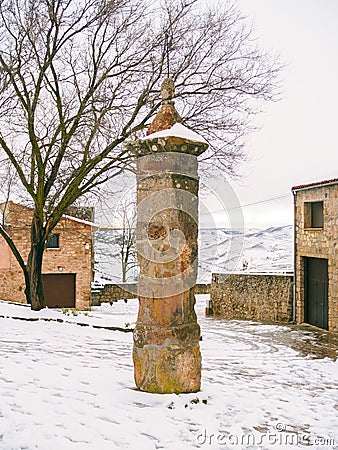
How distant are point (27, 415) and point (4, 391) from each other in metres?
0.66

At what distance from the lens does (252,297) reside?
1897 cm

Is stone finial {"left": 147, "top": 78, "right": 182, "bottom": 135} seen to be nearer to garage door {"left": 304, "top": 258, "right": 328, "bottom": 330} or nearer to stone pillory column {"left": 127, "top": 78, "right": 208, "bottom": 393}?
stone pillory column {"left": 127, "top": 78, "right": 208, "bottom": 393}

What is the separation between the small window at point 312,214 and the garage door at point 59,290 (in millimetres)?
10708

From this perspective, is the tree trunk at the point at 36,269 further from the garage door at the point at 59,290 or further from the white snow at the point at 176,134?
the garage door at the point at 59,290

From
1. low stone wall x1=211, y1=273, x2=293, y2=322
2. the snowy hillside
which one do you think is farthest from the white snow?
low stone wall x1=211, y1=273, x2=293, y2=322

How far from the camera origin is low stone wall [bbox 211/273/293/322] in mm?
17609

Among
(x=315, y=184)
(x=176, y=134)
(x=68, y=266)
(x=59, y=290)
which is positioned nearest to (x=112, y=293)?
(x=59, y=290)

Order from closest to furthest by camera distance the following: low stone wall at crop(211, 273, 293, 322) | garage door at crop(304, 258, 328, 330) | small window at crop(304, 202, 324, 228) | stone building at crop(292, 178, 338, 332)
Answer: stone building at crop(292, 178, 338, 332), garage door at crop(304, 258, 328, 330), small window at crop(304, 202, 324, 228), low stone wall at crop(211, 273, 293, 322)

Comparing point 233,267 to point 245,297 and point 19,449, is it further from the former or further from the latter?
point 19,449

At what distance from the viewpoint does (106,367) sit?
622 cm

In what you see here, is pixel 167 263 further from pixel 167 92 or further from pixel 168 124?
pixel 167 92

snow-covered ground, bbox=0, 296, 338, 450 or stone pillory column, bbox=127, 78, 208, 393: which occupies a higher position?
stone pillory column, bbox=127, 78, 208, 393

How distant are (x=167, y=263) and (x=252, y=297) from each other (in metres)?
14.5

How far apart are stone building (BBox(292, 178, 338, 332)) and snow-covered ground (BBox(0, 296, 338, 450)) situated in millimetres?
6775
